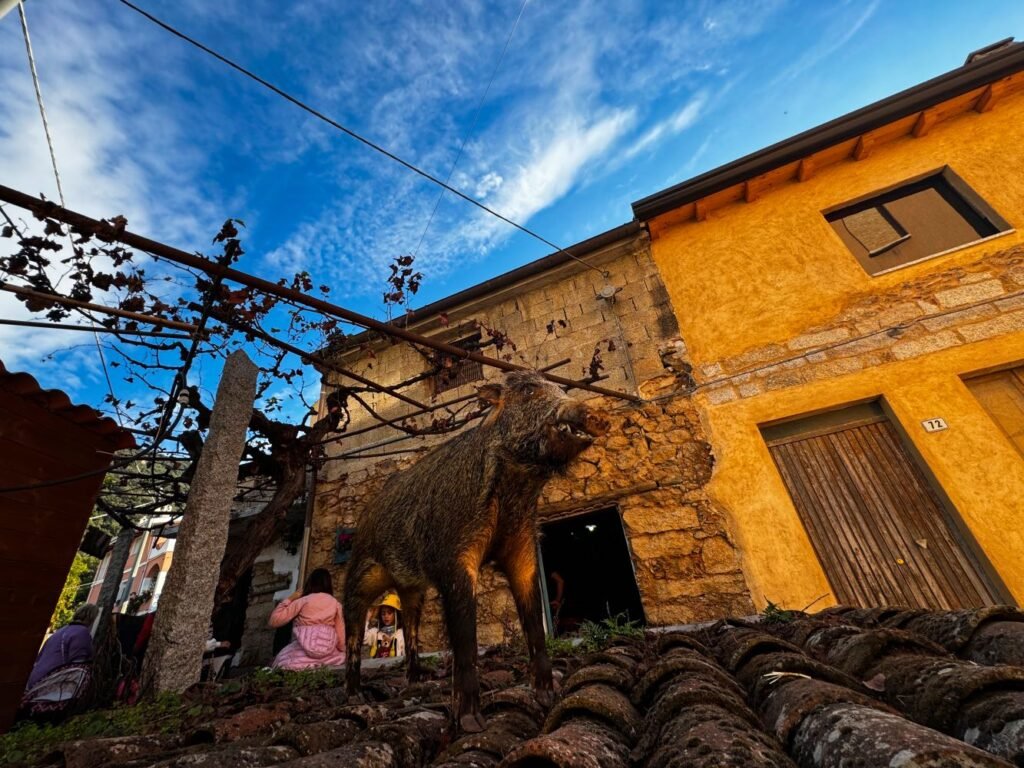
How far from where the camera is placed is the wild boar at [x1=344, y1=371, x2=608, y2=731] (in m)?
2.45

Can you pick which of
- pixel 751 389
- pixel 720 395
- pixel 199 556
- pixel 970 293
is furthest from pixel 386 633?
pixel 970 293

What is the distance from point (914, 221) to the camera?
22.4 feet

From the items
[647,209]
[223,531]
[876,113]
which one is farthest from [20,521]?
[876,113]

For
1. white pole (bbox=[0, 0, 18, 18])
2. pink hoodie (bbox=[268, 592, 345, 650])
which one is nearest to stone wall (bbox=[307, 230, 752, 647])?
pink hoodie (bbox=[268, 592, 345, 650])

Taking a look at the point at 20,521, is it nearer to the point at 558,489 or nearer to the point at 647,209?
the point at 558,489

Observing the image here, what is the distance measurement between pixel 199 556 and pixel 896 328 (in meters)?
8.49

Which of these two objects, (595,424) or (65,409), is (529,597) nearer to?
(595,424)

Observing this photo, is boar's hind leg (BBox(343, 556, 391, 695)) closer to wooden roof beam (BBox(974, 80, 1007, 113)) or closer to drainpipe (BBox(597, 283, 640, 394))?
drainpipe (BBox(597, 283, 640, 394))

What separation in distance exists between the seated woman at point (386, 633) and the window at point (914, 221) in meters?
8.98

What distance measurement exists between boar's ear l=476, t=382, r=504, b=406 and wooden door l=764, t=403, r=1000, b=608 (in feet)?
15.8

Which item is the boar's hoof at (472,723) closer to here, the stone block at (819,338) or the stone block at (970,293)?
the stone block at (819,338)

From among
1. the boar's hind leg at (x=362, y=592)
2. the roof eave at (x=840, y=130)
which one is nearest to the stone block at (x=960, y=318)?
the roof eave at (x=840, y=130)

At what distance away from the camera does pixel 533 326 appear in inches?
338

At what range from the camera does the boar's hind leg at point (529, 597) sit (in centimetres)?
253
